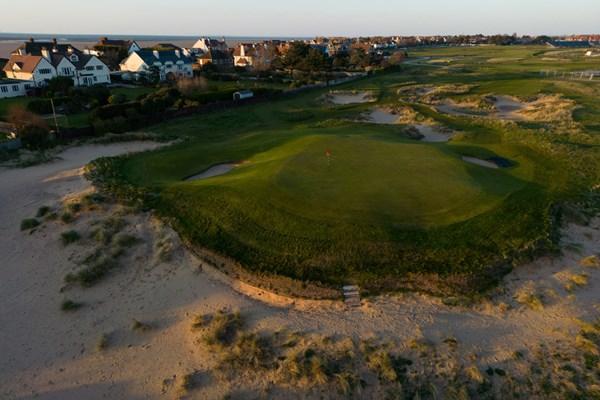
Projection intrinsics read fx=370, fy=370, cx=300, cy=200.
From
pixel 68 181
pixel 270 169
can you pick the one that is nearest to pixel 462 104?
pixel 270 169

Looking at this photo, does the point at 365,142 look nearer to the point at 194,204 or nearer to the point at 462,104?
the point at 194,204

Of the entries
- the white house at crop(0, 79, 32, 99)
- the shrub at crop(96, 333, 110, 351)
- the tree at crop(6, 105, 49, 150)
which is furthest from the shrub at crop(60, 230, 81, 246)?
the white house at crop(0, 79, 32, 99)

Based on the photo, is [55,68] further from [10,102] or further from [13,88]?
[10,102]

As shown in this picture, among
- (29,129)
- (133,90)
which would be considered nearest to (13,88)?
(133,90)

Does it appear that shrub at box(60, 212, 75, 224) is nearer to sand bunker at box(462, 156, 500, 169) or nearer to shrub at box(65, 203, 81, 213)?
shrub at box(65, 203, 81, 213)

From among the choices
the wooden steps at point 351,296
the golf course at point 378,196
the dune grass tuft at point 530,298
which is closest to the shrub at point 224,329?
the golf course at point 378,196
